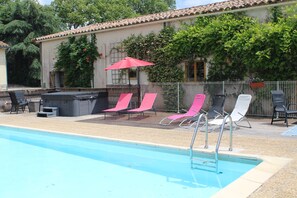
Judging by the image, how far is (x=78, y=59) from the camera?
69.4ft

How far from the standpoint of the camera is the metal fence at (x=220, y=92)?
41.5 ft

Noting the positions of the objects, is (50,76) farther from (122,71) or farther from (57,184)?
(57,184)

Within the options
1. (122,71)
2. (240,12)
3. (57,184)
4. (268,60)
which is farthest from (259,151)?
(122,71)

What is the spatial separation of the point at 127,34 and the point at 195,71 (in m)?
4.86

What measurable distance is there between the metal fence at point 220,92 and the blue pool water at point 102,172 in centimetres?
664

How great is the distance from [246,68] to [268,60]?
1449mm

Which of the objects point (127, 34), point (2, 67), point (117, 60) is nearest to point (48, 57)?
point (117, 60)

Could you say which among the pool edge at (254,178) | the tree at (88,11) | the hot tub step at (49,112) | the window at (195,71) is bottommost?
the pool edge at (254,178)

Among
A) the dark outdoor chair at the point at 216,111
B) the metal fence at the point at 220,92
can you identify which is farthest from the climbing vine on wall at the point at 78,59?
the dark outdoor chair at the point at 216,111

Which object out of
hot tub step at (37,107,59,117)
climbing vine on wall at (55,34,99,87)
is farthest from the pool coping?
climbing vine on wall at (55,34,99,87)

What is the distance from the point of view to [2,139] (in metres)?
11.4

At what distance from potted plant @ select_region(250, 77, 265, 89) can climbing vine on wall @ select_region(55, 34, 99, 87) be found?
10058mm

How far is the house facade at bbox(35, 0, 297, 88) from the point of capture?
14648 millimetres

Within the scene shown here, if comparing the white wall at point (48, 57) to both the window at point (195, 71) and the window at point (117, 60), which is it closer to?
the window at point (117, 60)
